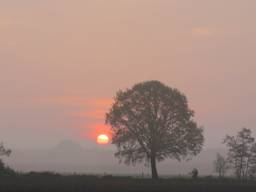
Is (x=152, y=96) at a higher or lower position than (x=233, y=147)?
higher

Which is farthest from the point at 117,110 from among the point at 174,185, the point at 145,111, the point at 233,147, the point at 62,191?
the point at 62,191

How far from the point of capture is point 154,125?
294 ft

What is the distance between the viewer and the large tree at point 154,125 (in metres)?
90.1

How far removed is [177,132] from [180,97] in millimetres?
5570

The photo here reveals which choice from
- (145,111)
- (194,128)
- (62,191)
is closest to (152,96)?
(145,111)

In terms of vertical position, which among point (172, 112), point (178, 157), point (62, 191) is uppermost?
point (172, 112)

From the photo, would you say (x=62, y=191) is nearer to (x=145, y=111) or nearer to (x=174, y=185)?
(x=174, y=185)

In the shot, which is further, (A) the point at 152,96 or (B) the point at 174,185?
(A) the point at 152,96

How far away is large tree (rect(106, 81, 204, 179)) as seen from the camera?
295 ft

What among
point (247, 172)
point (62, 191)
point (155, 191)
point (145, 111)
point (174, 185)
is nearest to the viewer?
point (62, 191)

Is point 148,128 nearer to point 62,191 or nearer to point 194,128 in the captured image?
point 194,128

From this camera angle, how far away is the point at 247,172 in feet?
320

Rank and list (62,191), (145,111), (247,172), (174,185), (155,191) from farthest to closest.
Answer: (247,172) < (145,111) < (174,185) < (155,191) < (62,191)

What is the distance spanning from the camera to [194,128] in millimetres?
92188
